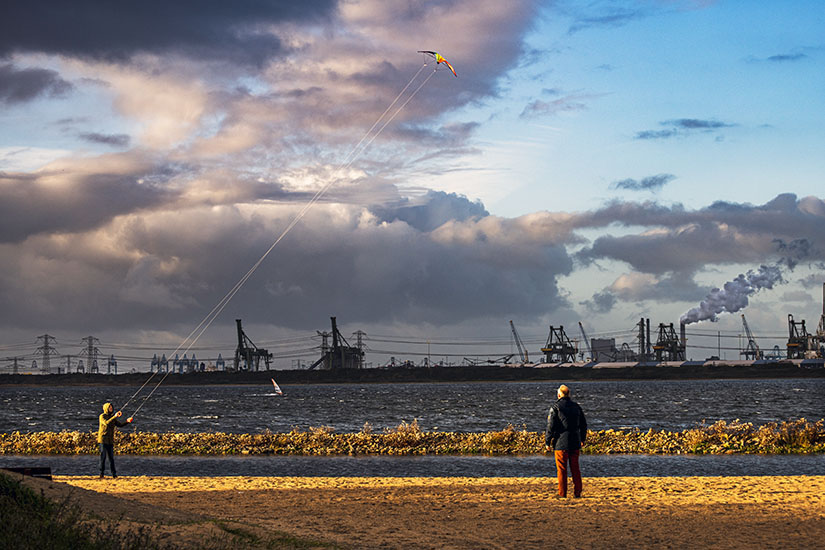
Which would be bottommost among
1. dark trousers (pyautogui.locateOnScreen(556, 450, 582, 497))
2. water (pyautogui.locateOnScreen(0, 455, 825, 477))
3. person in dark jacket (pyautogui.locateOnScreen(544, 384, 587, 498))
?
water (pyautogui.locateOnScreen(0, 455, 825, 477))

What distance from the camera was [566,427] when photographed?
15016 millimetres

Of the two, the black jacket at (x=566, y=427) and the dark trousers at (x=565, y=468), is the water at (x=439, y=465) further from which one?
the black jacket at (x=566, y=427)

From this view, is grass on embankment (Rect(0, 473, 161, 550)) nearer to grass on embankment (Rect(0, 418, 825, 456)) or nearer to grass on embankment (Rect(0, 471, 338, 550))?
grass on embankment (Rect(0, 471, 338, 550))

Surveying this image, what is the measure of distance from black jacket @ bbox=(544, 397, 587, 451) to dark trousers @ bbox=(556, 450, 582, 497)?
24 centimetres

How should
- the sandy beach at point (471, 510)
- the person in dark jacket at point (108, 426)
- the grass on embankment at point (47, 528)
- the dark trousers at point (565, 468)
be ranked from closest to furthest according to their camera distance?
the grass on embankment at point (47, 528) → the sandy beach at point (471, 510) → the dark trousers at point (565, 468) → the person in dark jacket at point (108, 426)

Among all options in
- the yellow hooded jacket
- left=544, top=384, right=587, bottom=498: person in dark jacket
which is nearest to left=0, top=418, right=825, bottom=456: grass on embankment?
the yellow hooded jacket

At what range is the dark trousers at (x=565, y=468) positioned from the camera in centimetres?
1531

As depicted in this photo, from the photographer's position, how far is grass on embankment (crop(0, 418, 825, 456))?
2736 cm

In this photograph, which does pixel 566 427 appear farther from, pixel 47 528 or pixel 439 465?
pixel 439 465

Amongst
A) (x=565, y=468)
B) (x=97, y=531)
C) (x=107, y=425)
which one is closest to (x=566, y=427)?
(x=565, y=468)

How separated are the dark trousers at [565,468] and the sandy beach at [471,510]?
28 cm

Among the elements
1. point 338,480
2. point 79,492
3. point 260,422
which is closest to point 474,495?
point 338,480

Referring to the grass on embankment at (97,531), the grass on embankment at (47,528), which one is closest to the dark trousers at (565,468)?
the grass on embankment at (97,531)

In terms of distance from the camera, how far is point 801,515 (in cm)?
1425
